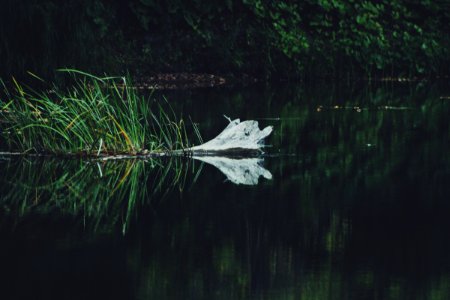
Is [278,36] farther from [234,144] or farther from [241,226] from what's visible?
[241,226]

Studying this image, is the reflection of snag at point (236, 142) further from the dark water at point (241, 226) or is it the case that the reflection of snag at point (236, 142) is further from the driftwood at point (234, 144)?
the dark water at point (241, 226)

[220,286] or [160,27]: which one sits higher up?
[160,27]

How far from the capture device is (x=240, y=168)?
1070 centimetres

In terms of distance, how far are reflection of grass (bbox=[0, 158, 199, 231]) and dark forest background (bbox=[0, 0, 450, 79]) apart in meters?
10.9

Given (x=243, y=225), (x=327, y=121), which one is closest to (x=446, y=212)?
(x=243, y=225)

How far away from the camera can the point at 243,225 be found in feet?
25.3

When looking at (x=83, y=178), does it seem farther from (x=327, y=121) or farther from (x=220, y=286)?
(x=327, y=121)

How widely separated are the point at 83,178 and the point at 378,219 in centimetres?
275

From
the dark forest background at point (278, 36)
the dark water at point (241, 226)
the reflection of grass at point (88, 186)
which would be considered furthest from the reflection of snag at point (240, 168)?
the dark forest background at point (278, 36)

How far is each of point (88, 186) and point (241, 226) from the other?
6.88ft

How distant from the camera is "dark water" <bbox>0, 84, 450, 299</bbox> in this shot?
6.05m

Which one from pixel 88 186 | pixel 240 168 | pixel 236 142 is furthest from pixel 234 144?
pixel 88 186

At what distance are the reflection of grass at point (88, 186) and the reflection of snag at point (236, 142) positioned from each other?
0.50 metres

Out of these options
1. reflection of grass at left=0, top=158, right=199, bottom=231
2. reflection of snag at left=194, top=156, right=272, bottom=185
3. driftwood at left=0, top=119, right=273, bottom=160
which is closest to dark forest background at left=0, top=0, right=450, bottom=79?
driftwood at left=0, top=119, right=273, bottom=160
